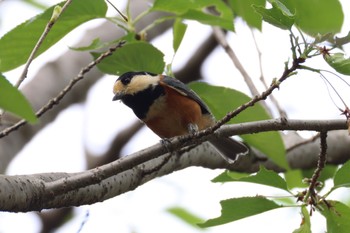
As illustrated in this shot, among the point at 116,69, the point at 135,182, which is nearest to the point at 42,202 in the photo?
the point at 135,182

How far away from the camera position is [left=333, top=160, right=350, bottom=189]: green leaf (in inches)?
94.8

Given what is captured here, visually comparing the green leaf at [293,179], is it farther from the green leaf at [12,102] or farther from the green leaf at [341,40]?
the green leaf at [12,102]

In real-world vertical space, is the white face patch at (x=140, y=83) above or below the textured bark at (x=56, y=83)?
below

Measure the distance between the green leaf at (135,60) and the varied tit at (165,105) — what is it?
65 centimetres

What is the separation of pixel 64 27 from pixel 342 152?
1.90 meters

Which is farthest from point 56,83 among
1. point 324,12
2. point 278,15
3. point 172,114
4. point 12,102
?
point 12,102

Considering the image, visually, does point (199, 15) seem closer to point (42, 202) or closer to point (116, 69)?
point (116, 69)

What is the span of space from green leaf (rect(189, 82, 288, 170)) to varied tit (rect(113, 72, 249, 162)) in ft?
1.62

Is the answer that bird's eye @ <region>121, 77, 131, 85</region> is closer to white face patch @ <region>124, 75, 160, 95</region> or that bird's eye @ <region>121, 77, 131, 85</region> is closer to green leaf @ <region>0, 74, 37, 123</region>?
white face patch @ <region>124, 75, 160, 95</region>

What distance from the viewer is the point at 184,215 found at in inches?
184

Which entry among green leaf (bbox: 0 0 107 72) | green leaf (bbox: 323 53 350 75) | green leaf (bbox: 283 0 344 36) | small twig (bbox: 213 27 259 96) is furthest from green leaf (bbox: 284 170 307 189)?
green leaf (bbox: 323 53 350 75)

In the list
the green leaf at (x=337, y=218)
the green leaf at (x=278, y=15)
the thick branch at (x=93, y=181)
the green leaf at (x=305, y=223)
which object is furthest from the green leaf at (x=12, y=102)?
the green leaf at (x=337, y=218)

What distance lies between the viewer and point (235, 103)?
294 centimetres

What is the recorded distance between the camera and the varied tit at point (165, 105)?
142 inches
